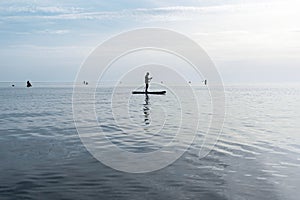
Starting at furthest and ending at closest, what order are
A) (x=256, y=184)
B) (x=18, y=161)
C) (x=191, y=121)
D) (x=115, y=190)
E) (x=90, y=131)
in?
(x=191, y=121) < (x=90, y=131) < (x=18, y=161) < (x=256, y=184) < (x=115, y=190)

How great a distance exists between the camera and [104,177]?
46.7ft

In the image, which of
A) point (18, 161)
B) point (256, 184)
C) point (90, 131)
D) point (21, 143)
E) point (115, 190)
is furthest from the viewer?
point (90, 131)

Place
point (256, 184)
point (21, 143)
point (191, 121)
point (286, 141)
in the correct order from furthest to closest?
point (191, 121)
point (286, 141)
point (21, 143)
point (256, 184)

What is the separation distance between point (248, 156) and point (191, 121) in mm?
16034

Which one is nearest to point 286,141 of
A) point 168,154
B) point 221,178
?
point 168,154

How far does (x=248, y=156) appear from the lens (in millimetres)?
18609

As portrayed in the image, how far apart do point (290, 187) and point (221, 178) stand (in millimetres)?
2868

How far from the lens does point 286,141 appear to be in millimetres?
23281

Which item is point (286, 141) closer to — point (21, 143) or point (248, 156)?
point (248, 156)

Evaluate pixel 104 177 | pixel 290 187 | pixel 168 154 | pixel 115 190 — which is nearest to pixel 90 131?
pixel 168 154

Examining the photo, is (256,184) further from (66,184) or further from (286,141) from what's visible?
(286,141)

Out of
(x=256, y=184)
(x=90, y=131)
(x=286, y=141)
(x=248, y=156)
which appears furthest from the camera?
(x=90, y=131)

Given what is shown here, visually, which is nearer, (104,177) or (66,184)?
(66,184)

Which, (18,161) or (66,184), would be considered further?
(18,161)
